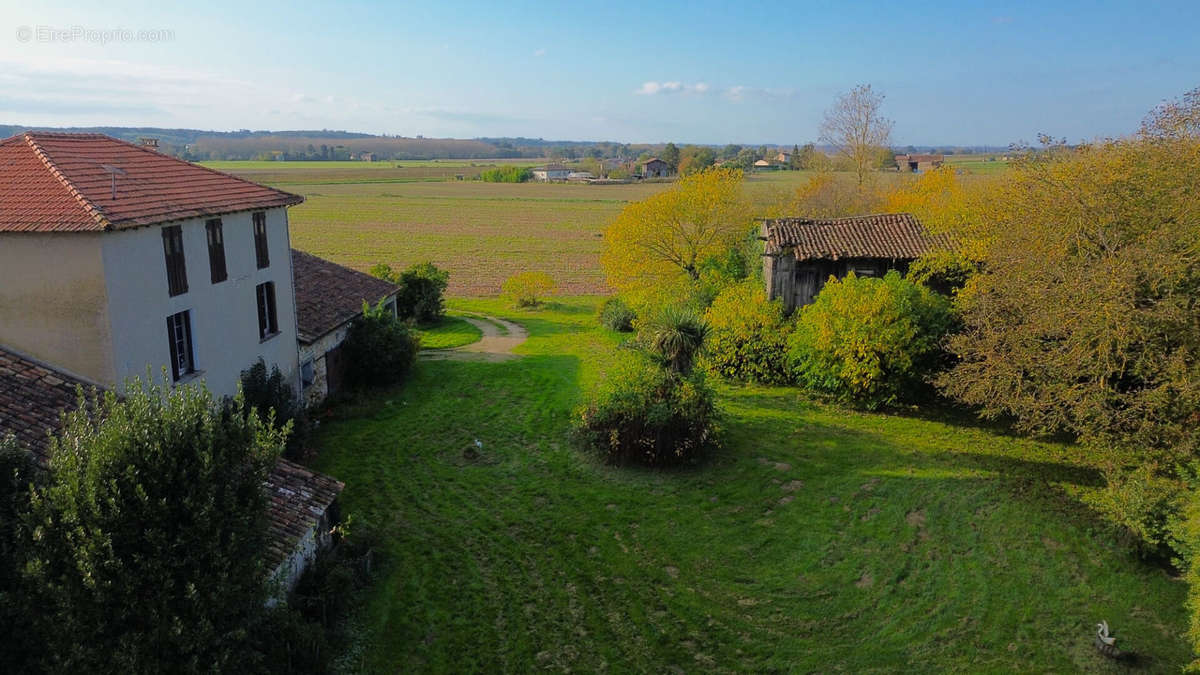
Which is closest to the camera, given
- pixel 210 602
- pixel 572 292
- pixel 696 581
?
pixel 210 602

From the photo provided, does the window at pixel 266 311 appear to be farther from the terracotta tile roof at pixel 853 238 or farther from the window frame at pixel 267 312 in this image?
the terracotta tile roof at pixel 853 238

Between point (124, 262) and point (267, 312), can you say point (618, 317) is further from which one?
point (124, 262)

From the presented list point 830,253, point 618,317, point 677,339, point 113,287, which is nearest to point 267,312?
point 113,287

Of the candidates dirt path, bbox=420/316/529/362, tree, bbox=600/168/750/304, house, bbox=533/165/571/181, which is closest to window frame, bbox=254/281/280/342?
dirt path, bbox=420/316/529/362

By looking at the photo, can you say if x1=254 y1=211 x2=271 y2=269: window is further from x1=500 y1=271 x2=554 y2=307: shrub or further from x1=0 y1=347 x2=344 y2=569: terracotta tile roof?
x1=500 y1=271 x2=554 y2=307: shrub

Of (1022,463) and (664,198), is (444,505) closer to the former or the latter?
(1022,463)

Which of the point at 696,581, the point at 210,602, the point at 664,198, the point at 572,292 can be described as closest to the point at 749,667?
the point at 696,581
